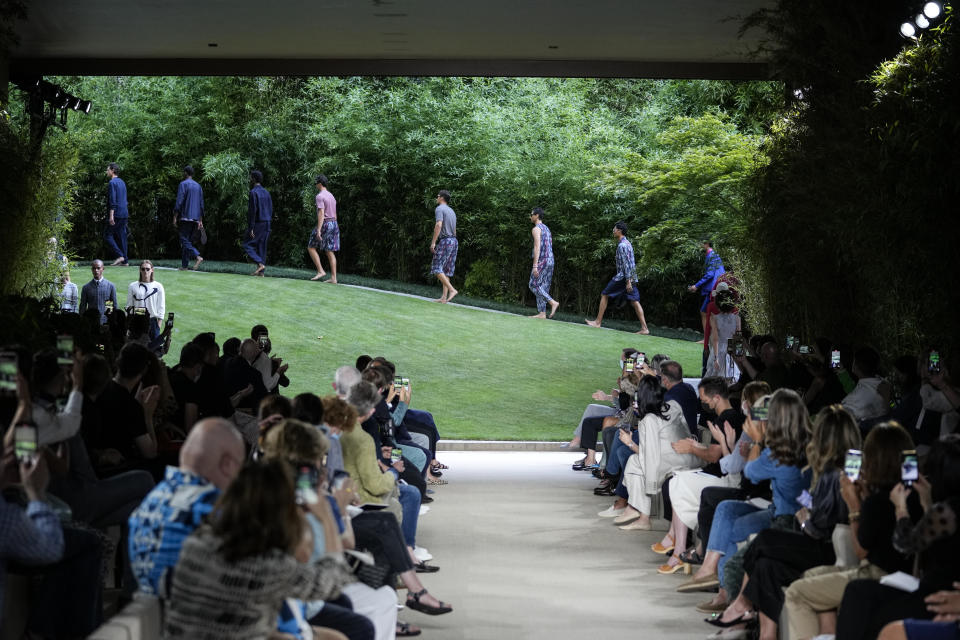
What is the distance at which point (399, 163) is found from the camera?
71.8ft

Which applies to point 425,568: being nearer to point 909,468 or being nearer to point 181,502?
point 909,468

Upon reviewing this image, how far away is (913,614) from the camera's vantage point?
12.0 ft

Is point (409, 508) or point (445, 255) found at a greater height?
point (445, 255)

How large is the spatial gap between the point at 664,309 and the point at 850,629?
1797 centimetres

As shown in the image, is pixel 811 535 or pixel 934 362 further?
pixel 934 362

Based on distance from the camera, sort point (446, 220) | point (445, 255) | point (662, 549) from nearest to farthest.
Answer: point (662, 549)
point (446, 220)
point (445, 255)

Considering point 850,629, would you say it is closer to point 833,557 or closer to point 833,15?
point 833,557

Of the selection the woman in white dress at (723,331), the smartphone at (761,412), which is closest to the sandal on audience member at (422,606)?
the smartphone at (761,412)

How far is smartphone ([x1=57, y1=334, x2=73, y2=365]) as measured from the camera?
4.15 meters

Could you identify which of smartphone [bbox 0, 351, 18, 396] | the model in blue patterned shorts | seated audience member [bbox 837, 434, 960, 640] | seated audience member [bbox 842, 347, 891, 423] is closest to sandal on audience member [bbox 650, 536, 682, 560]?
seated audience member [bbox 842, 347, 891, 423]

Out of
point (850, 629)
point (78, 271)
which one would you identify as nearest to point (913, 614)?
point (850, 629)

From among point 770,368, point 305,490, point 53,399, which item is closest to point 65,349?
point 53,399

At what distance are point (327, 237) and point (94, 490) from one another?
13580mm

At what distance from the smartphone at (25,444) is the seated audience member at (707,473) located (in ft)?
12.4
